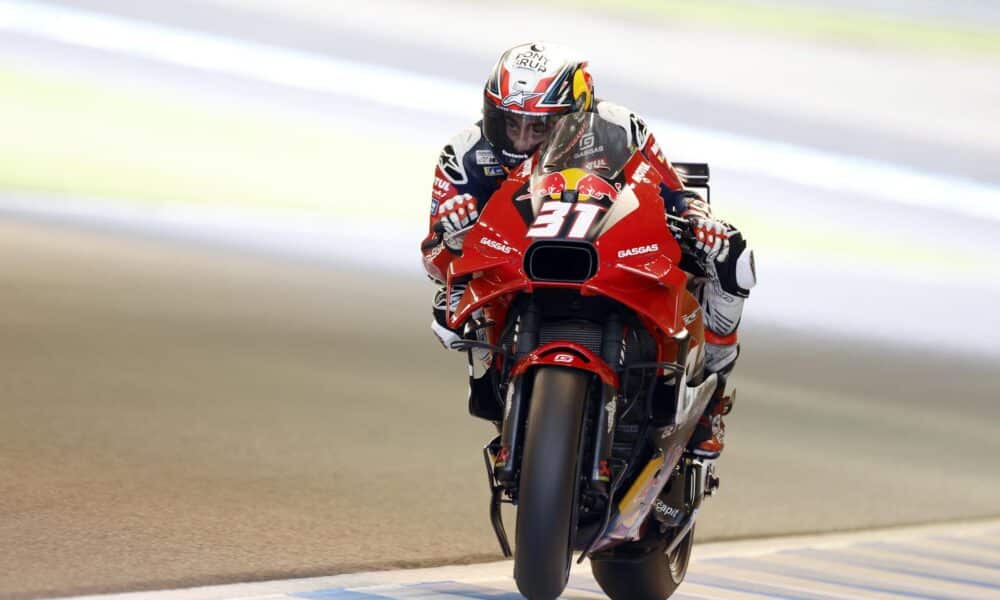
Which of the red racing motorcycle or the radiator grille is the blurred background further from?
the radiator grille

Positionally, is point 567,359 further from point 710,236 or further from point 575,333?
point 710,236

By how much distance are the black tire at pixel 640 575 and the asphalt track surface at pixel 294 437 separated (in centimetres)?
74

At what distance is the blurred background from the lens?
684cm

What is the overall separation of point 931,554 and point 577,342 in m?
3.06

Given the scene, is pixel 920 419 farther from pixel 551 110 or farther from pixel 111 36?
pixel 111 36

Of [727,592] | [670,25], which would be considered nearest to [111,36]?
[670,25]

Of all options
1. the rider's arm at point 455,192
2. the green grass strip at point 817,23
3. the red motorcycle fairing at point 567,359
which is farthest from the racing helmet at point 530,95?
the green grass strip at point 817,23

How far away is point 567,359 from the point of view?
14.7 feet

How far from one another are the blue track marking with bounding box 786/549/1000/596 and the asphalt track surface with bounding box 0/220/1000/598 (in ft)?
1.35

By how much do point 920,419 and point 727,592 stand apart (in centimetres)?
595

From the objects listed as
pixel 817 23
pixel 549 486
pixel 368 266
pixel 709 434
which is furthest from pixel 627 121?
pixel 817 23

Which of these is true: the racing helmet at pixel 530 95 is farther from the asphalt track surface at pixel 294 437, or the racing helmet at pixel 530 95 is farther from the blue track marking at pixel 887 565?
the blue track marking at pixel 887 565

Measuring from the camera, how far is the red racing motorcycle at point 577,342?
442 centimetres

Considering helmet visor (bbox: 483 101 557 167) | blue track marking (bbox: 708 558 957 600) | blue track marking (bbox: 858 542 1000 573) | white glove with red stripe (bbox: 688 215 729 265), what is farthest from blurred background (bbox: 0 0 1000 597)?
white glove with red stripe (bbox: 688 215 729 265)
